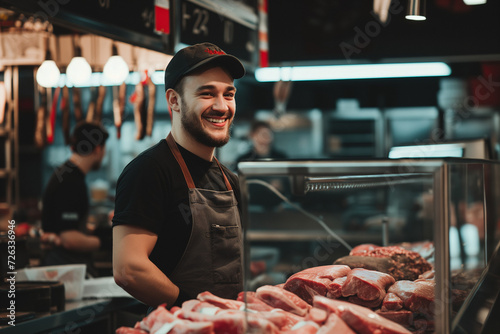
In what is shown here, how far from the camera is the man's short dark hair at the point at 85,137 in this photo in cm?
482

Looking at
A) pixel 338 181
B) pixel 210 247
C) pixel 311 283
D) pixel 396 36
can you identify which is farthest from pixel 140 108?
pixel 311 283

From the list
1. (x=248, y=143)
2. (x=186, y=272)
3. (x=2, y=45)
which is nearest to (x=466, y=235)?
(x=186, y=272)

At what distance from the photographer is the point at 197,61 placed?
2.23m

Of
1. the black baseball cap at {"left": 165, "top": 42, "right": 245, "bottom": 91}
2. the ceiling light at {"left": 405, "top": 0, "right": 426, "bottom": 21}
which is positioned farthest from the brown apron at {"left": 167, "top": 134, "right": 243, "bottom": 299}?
the ceiling light at {"left": 405, "top": 0, "right": 426, "bottom": 21}

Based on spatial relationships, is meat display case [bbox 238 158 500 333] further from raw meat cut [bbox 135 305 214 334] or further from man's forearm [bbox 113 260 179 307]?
man's forearm [bbox 113 260 179 307]

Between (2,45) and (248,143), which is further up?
(2,45)

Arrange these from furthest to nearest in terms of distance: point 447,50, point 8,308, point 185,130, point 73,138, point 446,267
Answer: point 73,138
point 447,50
point 8,308
point 185,130
point 446,267

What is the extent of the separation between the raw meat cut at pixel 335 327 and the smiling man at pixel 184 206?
0.83 m

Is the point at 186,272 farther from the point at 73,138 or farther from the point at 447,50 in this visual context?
the point at 73,138

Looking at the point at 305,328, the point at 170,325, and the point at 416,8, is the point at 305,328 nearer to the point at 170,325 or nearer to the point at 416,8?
the point at 170,325

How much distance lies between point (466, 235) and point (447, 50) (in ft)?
6.19

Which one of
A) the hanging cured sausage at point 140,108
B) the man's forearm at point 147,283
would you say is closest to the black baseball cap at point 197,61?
the man's forearm at point 147,283

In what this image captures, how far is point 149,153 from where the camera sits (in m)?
2.26

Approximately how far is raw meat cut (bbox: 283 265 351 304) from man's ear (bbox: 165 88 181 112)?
2.83 ft
